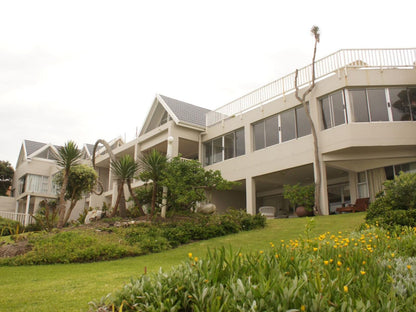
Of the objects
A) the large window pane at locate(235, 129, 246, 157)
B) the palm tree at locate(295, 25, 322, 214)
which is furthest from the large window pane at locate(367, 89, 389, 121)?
the large window pane at locate(235, 129, 246, 157)

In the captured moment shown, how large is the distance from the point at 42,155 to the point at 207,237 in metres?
28.1

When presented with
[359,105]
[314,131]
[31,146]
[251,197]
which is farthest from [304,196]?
[31,146]

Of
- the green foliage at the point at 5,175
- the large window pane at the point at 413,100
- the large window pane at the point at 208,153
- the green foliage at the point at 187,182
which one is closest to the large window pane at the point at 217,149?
the large window pane at the point at 208,153

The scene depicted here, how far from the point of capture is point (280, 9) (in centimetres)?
913

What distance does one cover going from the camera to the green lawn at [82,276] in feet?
17.4

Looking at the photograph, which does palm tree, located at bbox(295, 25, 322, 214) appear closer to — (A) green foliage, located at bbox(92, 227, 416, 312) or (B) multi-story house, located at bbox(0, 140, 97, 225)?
(A) green foliage, located at bbox(92, 227, 416, 312)

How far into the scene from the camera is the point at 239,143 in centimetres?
2123

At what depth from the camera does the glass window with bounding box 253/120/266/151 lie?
19.9 m

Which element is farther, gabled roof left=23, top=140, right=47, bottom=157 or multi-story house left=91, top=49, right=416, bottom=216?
gabled roof left=23, top=140, right=47, bottom=157

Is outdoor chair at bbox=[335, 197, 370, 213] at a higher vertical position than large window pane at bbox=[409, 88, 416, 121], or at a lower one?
lower

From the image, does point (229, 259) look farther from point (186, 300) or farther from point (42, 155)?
point (42, 155)

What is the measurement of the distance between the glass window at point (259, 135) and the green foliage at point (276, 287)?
15.0 m

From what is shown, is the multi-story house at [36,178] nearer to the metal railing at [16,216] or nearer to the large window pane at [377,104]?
the metal railing at [16,216]

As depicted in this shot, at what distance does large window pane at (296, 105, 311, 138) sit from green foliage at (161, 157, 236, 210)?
178 inches
